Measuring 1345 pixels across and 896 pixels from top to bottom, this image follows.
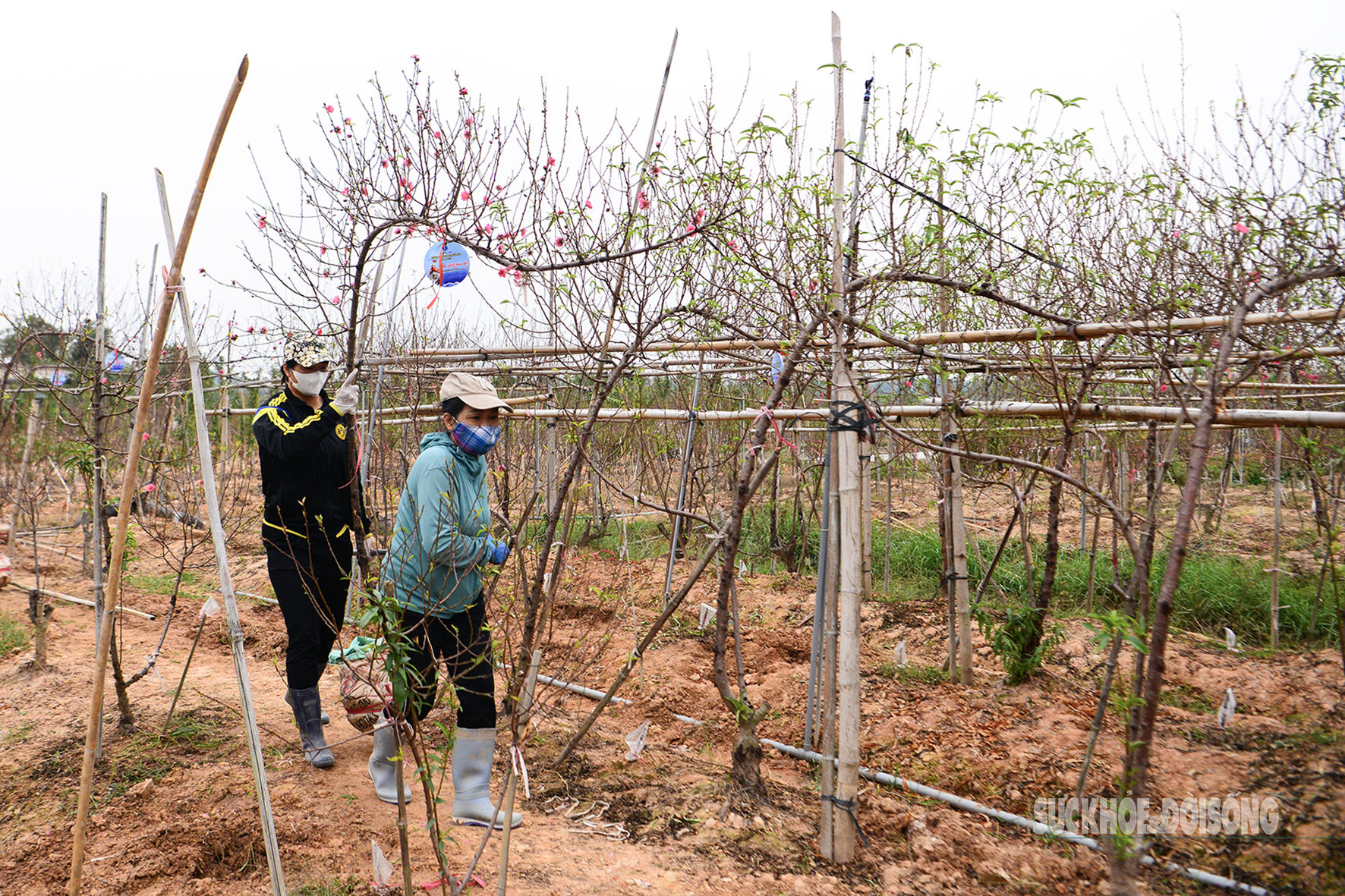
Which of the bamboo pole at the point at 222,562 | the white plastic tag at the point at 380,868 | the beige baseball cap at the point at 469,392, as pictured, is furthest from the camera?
the beige baseball cap at the point at 469,392

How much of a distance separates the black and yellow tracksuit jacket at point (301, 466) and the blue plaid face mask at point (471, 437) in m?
0.75

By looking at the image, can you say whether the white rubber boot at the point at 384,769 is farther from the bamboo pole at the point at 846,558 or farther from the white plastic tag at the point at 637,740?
the bamboo pole at the point at 846,558

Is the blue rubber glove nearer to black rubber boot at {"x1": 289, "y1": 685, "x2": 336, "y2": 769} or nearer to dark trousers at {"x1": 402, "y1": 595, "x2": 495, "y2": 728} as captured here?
dark trousers at {"x1": 402, "y1": 595, "x2": 495, "y2": 728}

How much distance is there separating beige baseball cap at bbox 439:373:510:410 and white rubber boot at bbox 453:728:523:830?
1.18 m

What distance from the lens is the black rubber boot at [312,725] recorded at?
126 inches

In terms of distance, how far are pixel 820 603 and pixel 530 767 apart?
4.83 ft

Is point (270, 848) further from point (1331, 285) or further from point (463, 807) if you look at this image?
point (1331, 285)

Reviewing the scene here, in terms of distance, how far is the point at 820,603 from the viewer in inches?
122

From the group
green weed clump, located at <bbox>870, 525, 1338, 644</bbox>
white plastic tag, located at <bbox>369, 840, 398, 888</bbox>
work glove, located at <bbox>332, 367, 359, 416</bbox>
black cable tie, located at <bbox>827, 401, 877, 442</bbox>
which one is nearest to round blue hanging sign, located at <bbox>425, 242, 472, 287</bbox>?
work glove, located at <bbox>332, 367, 359, 416</bbox>

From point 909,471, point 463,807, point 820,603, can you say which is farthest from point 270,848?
point 909,471

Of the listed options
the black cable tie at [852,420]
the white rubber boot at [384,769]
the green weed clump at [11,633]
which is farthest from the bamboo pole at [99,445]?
the black cable tie at [852,420]

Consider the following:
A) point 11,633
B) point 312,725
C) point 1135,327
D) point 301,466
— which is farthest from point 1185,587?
point 11,633

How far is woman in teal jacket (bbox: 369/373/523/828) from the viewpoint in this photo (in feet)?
8.50

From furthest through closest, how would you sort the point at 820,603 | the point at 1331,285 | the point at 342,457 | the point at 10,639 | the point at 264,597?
the point at 264,597 < the point at 10,639 < the point at 1331,285 < the point at 342,457 < the point at 820,603
